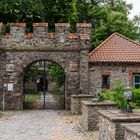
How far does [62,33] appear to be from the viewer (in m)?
26.3

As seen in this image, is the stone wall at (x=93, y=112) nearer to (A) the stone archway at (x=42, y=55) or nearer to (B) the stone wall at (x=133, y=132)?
(B) the stone wall at (x=133, y=132)

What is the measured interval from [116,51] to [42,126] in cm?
1121

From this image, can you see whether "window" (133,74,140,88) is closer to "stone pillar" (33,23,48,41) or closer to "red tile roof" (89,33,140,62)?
"red tile roof" (89,33,140,62)

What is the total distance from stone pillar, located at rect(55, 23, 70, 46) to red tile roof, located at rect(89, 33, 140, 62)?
6.83 ft

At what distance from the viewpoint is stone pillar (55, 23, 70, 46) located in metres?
26.2

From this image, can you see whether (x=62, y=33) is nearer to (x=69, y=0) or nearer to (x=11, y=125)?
(x=11, y=125)

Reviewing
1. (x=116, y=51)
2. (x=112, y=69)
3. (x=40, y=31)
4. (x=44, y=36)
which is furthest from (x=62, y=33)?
(x=116, y=51)

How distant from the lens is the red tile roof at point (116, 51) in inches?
1070

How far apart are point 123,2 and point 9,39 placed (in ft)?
84.8

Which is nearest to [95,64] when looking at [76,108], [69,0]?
[76,108]

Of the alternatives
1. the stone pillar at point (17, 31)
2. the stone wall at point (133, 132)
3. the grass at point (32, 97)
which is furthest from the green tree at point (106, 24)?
the stone wall at point (133, 132)

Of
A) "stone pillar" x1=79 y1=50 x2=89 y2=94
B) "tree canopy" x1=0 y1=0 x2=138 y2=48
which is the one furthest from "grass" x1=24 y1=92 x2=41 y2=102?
"stone pillar" x1=79 y1=50 x2=89 y2=94

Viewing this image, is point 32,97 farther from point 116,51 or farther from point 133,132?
point 133,132

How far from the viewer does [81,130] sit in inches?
679
